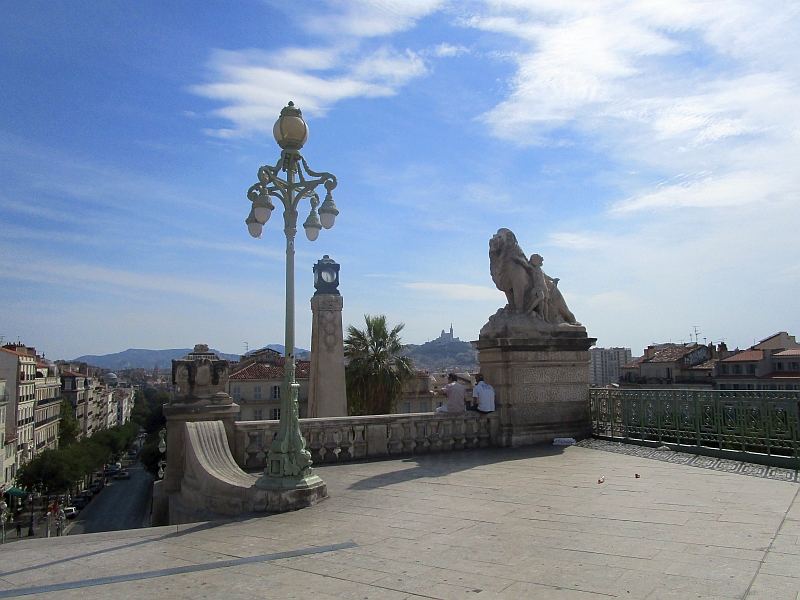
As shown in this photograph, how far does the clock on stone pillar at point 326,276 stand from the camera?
26.2 m

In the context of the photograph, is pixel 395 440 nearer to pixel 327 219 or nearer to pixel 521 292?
pixel 521 292

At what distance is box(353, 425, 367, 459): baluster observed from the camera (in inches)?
372

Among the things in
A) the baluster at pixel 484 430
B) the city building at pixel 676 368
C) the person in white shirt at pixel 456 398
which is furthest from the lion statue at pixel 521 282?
the city building at pixel 676 368

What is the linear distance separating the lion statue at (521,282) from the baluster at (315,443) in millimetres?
4502

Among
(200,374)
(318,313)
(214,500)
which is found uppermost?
(318,313)

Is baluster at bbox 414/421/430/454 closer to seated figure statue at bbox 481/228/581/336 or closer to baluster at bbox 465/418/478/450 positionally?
baluster at bbox 465/418/478/450

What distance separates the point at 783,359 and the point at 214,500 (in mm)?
45964

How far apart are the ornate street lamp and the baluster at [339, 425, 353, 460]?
7.20 ft

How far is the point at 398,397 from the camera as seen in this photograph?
28.1 metres

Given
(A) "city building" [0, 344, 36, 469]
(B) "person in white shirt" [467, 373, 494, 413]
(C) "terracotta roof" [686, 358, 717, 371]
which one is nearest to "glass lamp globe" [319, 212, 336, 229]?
(B) "person in white shirt" [467, 373, 494, 413]

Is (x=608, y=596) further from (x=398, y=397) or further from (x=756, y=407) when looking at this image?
(x=398, y=397)

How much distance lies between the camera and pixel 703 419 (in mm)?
9414

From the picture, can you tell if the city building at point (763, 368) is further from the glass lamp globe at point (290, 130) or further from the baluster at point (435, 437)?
the glass lamp globe at point (290, 130)

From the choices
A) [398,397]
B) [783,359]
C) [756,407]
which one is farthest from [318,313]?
[783,359]
